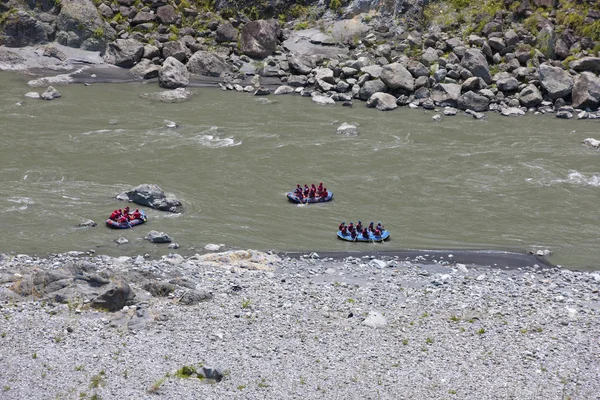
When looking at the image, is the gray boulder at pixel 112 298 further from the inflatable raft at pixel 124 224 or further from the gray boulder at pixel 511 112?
the gray boulder at pixel 511 112

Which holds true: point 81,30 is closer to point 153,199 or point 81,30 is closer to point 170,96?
point 170,96

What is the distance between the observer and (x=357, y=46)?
67500mm

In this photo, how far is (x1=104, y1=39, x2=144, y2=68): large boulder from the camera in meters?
66.4

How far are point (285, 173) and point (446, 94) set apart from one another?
67.5 ft

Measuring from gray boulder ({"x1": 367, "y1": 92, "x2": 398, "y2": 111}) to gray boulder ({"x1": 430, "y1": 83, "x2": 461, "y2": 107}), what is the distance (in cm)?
341

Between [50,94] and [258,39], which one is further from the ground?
[258,39]

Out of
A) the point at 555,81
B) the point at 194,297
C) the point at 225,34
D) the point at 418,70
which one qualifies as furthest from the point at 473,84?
the point at 194,297

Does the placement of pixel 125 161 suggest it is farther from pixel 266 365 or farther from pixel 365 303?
pixel 266 365

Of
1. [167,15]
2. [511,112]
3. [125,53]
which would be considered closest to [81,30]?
[125,53]

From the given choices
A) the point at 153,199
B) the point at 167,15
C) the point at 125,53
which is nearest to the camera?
the point at 153,199

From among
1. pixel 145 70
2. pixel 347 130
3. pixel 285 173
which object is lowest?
pixel 285 173

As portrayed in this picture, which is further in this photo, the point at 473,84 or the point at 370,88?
the point at 370,88

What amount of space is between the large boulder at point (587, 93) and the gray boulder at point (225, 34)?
104ft

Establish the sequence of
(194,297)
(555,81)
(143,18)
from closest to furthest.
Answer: (194,297)
(555,81)
(143,18)
